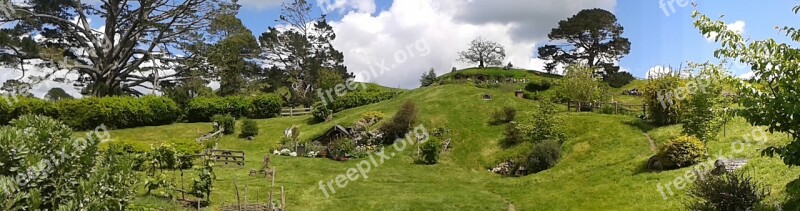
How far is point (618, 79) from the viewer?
66812 mm

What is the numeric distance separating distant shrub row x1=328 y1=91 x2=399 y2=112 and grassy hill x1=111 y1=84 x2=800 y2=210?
36.5ft

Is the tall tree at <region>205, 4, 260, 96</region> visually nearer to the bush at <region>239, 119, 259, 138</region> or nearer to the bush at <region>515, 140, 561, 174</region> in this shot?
the bush at <region>239, 119, 259, 138</region>

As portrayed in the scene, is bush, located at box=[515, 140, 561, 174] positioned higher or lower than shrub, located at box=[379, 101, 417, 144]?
lower

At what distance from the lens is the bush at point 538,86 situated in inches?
2403

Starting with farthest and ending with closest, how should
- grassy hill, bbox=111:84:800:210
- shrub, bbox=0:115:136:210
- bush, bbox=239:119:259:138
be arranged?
bush, bbox=239:119:259:138 < grassy hill, bbox=111:84:800:210 < shrub, bbox=0:115:136:210

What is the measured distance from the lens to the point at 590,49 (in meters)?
72.2

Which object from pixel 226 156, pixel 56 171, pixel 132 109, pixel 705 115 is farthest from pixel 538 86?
pixel 56 171

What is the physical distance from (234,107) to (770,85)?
1837 inches

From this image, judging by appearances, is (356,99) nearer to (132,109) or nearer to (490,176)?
(132,109)

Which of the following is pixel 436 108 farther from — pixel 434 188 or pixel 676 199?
pixel 676 199

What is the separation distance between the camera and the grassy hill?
1784cm

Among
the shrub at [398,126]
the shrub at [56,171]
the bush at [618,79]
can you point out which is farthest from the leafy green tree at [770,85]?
the bush at [618,79]

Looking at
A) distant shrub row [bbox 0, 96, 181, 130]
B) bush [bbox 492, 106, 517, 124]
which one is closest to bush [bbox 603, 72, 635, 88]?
bush [bbox 492, 106, 517, 124]

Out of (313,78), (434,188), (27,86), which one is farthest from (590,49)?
(27,86)
